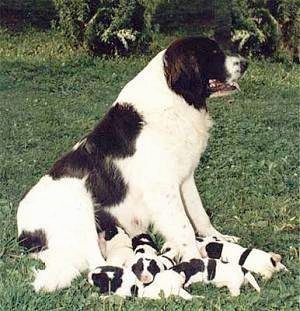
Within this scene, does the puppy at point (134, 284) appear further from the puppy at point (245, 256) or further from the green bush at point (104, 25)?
the green bush at point (104, 25)

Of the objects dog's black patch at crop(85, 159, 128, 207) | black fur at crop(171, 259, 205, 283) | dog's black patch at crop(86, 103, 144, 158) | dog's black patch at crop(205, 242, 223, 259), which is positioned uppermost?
dog's black patch at crop(86, 103, 144, 158)

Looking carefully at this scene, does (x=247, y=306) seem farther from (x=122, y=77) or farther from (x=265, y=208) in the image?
(x=122, y=77)

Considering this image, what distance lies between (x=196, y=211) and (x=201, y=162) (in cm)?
164

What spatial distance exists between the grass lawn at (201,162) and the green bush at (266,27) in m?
0.26

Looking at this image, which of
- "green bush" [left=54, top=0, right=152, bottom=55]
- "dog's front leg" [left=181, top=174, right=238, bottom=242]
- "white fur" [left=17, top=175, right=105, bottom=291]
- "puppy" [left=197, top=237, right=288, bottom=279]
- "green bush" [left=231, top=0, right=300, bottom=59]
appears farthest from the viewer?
"green bush" [left=231, top=0, right=300, bottom=59]

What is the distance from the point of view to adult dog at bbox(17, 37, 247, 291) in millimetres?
5578

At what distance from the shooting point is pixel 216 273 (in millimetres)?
5086

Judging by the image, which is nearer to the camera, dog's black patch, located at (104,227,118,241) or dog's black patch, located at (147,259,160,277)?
dog's black patch, located at (147,259,160,277)

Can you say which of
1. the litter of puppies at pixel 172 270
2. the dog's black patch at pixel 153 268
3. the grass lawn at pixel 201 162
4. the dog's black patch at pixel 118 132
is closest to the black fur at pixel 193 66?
the dog's black patch at pixel 118 132

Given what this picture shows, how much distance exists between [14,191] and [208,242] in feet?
7.10

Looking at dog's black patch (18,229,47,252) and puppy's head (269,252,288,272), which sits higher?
dog's black patch (18,229,47,252)

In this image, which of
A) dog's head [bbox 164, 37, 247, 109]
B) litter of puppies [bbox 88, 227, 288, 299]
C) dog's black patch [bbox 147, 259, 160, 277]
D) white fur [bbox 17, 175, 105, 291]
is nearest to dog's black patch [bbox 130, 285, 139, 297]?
litter of puppies [bbox 88, 227, 288, 299]

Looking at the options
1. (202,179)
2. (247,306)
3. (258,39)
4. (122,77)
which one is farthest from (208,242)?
(258,39)

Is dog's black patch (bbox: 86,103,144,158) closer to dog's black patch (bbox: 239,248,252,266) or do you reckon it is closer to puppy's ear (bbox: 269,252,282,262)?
dog's black patch (bbox: 239,248,252,266)
